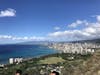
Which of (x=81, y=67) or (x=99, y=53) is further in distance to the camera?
(x=99, y=53)

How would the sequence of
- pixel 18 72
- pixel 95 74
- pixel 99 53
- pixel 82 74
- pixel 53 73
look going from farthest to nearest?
pixel 99 53, pixel 82 74, pixel 95 74, pixel 18 72, pixel 53 73

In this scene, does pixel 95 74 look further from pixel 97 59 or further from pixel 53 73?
pixel 53 73

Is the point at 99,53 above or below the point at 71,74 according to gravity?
above

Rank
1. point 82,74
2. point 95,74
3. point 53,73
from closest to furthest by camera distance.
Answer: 1. point 53,73
2. point 95,74
3. point 82,74

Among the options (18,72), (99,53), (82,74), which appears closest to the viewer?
(18,72)

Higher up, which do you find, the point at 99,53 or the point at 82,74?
the point at 99,53

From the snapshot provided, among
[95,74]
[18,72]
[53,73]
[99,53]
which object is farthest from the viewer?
[99,53]

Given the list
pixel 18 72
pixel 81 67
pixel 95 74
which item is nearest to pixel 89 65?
pixel 81 67

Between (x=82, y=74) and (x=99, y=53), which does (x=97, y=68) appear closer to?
(x=82, y=74)

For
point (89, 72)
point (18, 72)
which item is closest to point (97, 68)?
point (89, 72)
